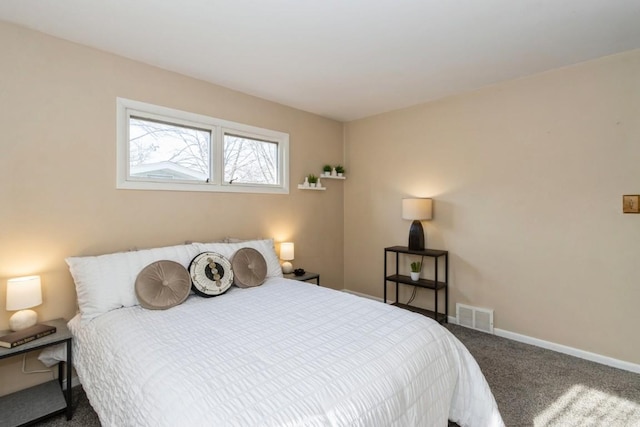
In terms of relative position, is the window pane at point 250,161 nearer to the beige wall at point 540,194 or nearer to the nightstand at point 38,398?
the beige wall at point 540,194

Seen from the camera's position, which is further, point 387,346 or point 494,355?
point 494,355

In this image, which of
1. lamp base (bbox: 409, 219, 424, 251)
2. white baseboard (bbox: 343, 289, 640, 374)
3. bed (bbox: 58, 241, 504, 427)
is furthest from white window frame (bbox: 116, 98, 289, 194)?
white baseboard (bbox: 343, 289, 640, 374)

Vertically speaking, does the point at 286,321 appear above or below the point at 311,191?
below

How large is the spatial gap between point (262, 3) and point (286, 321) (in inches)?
75.4

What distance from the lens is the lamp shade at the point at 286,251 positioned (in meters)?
3.49

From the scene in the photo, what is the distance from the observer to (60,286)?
222 cm

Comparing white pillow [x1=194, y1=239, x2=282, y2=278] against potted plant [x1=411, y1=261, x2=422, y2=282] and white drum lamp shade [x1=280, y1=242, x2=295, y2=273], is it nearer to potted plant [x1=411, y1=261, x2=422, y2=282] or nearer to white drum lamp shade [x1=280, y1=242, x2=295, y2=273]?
white drum lamp shade [x1=280, y1=242, x2=295, y2=273]

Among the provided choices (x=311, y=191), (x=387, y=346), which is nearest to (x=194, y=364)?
(x=387, y=346)

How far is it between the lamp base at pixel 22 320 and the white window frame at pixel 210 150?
1.03 m

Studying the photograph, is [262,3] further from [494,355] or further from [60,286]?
[494,355]

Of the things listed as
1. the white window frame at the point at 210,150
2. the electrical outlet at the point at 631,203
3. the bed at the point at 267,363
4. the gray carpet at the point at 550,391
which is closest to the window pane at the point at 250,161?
the white window frame at the point at 210,150

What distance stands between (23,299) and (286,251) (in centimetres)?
216

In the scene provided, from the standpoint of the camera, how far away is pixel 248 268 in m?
2.69

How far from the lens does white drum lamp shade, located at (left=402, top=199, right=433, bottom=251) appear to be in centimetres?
340
